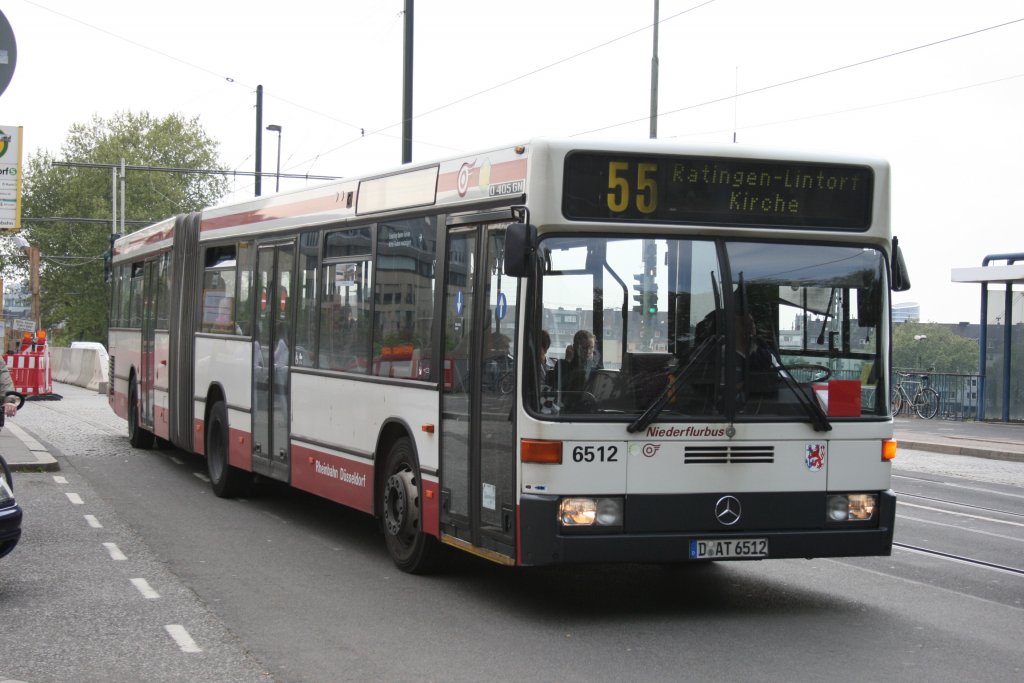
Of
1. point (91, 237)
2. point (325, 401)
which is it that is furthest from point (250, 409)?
point (91, 237)

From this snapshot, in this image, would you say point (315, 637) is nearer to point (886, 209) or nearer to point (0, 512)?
point (0, 512)

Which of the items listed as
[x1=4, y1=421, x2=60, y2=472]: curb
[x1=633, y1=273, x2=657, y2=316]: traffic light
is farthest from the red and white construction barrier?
[x1=633, y1=273, x2=657, y2=316]: traffic light

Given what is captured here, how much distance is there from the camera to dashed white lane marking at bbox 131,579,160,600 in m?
8.21

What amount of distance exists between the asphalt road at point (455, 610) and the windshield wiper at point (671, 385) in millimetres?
1171

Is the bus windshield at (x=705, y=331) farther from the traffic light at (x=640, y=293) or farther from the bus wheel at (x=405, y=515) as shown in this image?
the bus wheel at (x=405, y=515)

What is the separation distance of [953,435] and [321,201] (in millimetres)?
17786

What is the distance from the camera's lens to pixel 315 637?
7160mm

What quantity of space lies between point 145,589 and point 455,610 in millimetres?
2045

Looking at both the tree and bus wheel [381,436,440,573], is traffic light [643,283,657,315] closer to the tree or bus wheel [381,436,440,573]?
bus wheel [381,436,440,573]

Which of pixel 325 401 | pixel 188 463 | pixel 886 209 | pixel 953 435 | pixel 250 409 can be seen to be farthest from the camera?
pixel 953 435

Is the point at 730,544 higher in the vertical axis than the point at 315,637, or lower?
higher

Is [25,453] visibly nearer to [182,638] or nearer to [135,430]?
[135,430]

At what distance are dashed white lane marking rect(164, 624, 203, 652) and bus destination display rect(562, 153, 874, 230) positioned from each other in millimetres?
3089

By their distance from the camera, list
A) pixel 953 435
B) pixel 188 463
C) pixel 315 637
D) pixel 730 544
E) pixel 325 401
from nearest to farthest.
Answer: pixel 315 637, pixel 730 544, pixel 325 401, pixel 188 463, pixel 953 435
